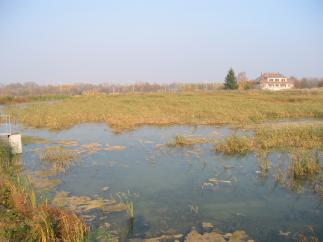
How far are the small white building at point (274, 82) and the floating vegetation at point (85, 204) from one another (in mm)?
71929

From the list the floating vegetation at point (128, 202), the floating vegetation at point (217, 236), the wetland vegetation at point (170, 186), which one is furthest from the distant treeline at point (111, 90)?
the floating vegetation at point (217, 236)

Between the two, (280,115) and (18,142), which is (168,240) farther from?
(280,115)

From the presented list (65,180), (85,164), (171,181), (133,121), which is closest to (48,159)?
(85,164)

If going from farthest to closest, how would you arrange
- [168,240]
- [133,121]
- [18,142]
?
[133,121] → [18,142] → [168,240]

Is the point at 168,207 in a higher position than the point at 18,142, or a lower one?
lower

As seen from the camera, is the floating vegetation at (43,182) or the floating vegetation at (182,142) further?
the floating vegetation at (182,142)

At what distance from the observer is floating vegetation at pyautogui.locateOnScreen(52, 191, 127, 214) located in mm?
7237

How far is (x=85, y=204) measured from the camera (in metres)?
7.57

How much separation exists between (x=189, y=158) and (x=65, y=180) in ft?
14.3

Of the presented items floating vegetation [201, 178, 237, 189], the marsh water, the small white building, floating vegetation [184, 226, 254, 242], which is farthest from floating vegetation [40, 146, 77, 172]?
the small white building

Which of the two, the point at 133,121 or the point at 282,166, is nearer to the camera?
the point at 282,166

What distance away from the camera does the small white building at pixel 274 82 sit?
76450 millimetres

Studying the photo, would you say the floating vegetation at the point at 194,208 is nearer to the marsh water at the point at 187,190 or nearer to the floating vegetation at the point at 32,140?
the marsh water at the point at 187,190

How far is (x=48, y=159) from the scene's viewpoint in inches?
464
